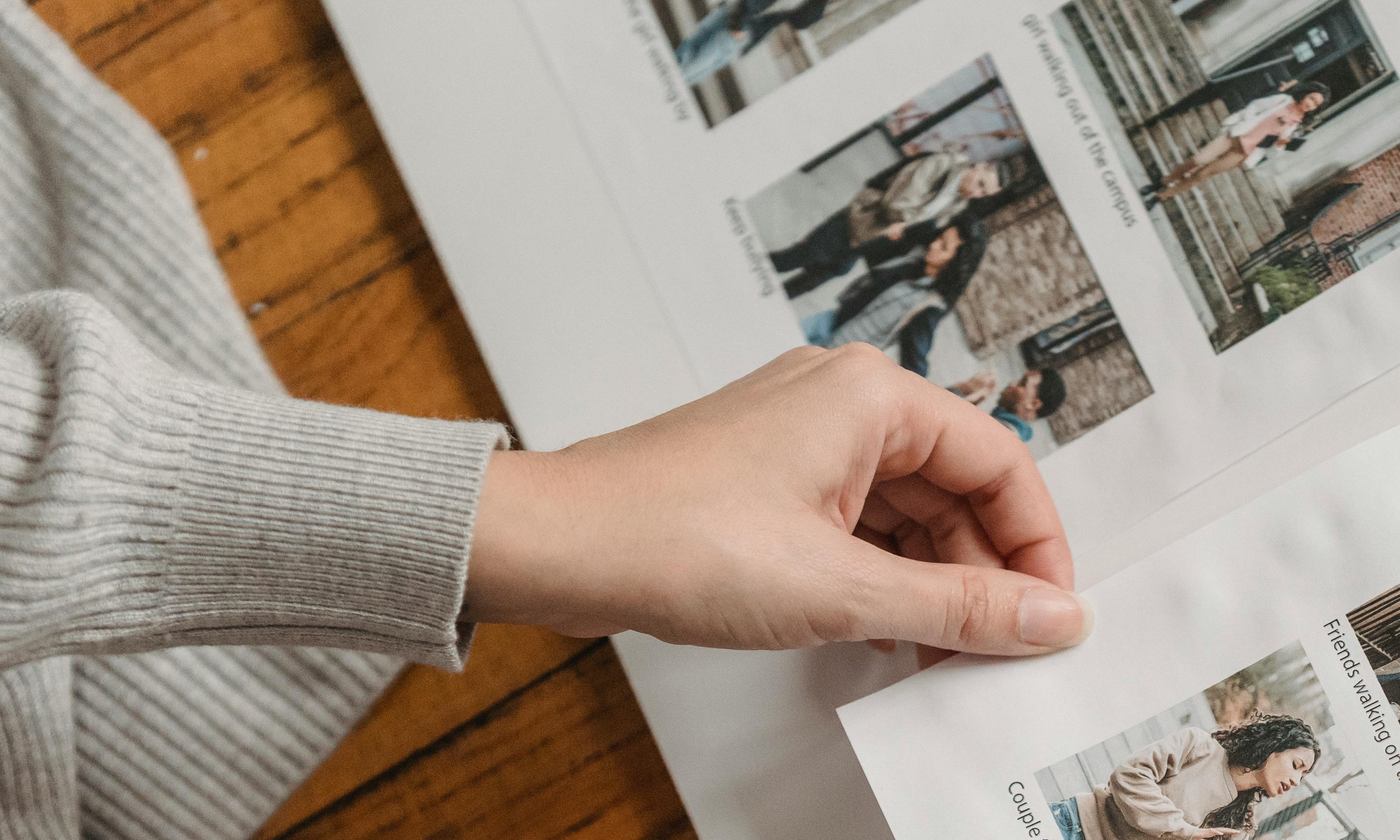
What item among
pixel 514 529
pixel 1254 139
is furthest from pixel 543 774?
pixel 1254 139

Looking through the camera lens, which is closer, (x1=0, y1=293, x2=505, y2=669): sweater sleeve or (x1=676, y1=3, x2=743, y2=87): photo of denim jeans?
(x1=0, y1=293, x2=505, y2=669): sweater sleeve

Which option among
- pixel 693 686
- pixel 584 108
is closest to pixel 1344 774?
pixel 693 686

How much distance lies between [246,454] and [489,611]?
90 millimetres

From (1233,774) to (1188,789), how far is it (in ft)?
0.05

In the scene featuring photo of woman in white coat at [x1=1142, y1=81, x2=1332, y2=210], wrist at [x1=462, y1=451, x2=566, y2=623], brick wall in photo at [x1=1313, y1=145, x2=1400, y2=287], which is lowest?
brick wall in photo at [x1=1313, y1=145, x2=1400, y2=287]

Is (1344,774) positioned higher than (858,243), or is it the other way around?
(858,243)

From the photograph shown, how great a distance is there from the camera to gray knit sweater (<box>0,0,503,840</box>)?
0.90ft

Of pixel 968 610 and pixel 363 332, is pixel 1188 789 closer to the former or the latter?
pixel 968 610

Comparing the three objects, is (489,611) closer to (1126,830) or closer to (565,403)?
(565,403)

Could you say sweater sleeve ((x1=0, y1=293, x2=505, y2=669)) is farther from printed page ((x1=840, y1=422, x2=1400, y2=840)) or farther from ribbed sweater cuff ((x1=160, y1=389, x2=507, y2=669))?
printed page ((x1=840, y1=422, x2=1400, y2=840))

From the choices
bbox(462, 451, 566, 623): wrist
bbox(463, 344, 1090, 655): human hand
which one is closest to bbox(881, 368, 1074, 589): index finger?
bbox(463, 344, 1090, 655): human hand

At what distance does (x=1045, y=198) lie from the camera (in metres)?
0.36

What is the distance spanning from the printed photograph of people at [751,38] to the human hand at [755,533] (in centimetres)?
13

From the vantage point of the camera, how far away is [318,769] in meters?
0.38
